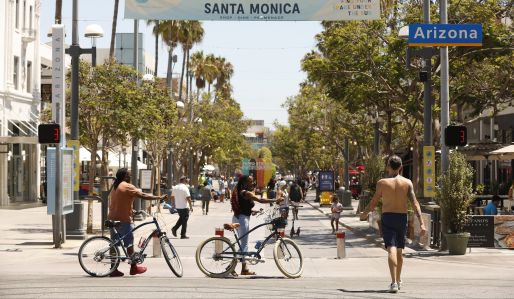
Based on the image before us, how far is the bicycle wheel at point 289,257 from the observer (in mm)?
15938

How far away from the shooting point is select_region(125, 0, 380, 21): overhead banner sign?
24.5 meters

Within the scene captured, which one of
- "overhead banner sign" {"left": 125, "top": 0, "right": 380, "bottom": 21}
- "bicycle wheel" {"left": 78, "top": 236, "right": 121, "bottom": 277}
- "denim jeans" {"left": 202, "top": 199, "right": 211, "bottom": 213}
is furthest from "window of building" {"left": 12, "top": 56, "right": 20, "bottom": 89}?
"bicycle wheel" {"left": 78, "top": 236, "right": 121, "bottom": 277}

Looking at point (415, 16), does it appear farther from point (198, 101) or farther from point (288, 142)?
point (288, 142)

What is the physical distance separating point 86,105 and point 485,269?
50.9 ft

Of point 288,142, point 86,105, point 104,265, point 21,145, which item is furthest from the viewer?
point 288,142

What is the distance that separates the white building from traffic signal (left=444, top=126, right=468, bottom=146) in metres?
27.0

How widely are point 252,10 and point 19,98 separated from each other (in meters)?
28.7

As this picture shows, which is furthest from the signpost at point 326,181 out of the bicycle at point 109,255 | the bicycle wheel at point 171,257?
the bicycle at point 109,255

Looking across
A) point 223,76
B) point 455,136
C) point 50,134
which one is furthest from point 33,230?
point 223,76

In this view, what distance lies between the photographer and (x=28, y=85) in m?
53.4

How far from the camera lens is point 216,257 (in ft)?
52.5

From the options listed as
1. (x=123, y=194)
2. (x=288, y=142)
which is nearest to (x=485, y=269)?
(x=123, y=194)

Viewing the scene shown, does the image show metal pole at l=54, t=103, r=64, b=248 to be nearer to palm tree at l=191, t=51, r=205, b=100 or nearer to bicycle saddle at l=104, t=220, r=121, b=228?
bicycle saddle at l=104, t=220, r=121, b=228

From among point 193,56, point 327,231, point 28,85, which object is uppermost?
point 193,56
